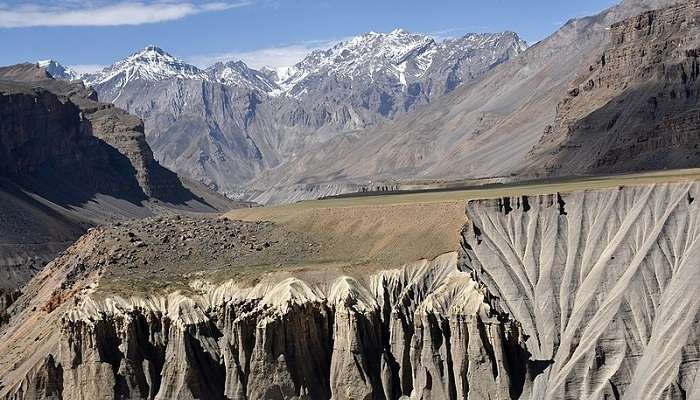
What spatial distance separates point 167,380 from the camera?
218ft

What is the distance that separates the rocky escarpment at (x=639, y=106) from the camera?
152 metres

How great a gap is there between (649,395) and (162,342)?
2884cm

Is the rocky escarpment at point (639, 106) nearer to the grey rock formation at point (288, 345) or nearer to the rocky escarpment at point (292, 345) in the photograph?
the rocky escarpment at point (292, 345)

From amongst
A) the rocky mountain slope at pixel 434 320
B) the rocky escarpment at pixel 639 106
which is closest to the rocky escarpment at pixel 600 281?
the rocky mountain slope at pixel 434 320

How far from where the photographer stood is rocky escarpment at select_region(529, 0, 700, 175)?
152250mm

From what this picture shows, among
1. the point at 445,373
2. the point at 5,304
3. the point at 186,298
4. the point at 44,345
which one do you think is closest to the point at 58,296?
the point at 44,345

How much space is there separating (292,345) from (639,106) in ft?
373

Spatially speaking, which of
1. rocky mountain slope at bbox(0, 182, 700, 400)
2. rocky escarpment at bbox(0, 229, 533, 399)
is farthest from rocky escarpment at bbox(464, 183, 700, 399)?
rocky escarpment at bbox(0, 229, 533, 399)

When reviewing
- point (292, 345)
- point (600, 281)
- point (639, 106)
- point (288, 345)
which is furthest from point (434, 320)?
point (639, 106)

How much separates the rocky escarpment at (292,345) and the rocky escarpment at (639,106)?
82.4m

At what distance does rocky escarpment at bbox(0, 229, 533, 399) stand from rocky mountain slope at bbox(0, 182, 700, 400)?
10 centimetres

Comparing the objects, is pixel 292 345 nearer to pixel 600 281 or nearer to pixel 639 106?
pixel 600 281

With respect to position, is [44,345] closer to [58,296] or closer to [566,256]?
[58,296]

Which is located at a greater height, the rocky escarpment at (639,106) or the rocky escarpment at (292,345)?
the rocky escarpment at (639,106)
